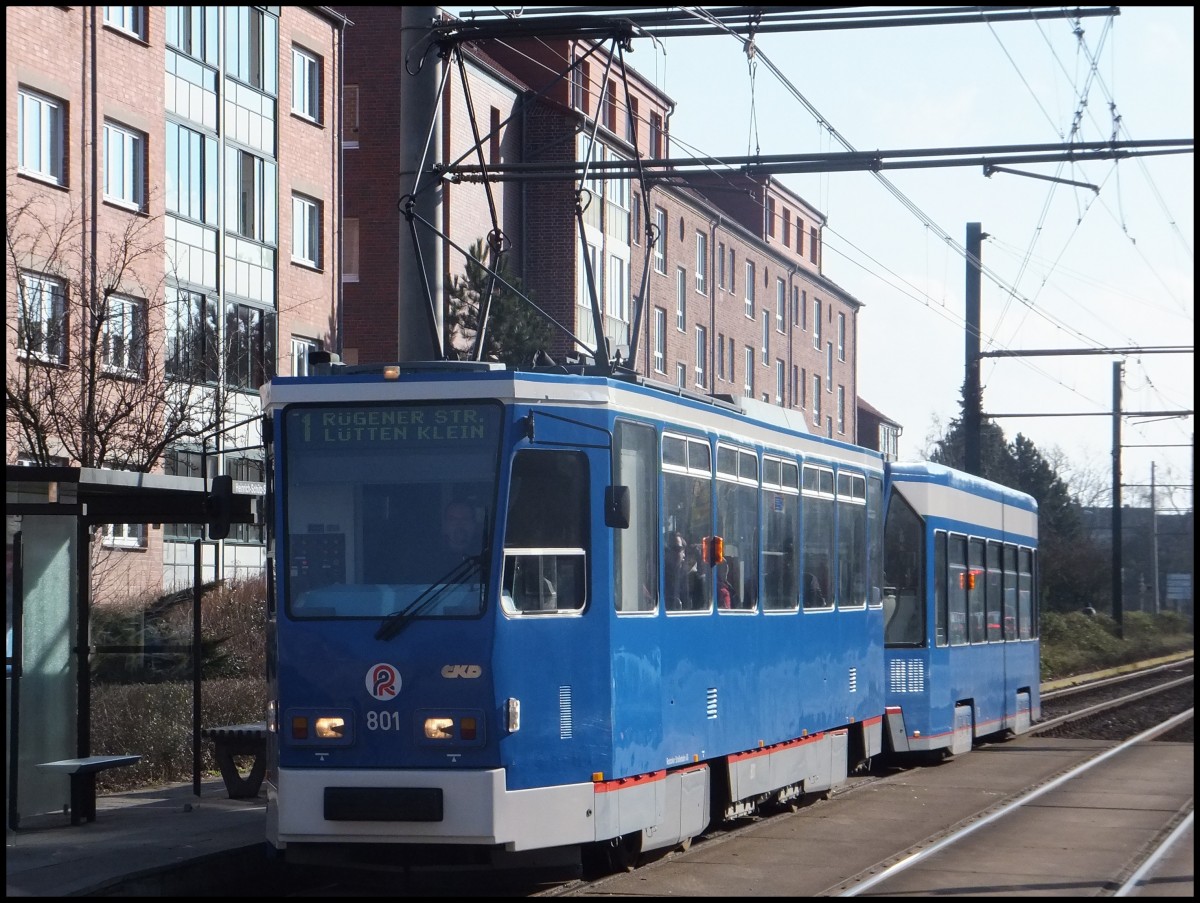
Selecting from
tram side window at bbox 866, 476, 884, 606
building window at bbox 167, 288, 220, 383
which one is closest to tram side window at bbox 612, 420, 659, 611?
tram side window at bbox 866, 476, 884, 606

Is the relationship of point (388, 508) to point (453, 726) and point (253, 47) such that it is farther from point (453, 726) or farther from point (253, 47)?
point (253, 47)

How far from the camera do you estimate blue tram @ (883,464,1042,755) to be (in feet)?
63.3

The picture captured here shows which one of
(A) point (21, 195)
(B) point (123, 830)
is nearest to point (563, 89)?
(A) point (21, 195)

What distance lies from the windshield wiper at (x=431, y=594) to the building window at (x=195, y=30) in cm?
2399

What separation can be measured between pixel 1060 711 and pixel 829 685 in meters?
15.2

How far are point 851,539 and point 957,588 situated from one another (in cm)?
480

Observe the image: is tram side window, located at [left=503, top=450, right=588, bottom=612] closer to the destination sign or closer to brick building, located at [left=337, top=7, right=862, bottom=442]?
the destination sign

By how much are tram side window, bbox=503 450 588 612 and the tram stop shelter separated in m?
2.83

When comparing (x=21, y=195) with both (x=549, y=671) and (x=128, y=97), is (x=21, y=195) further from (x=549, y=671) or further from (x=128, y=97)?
(x=549, y=671)

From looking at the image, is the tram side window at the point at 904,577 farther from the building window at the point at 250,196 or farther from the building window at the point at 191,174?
the building window at the point at 250,196

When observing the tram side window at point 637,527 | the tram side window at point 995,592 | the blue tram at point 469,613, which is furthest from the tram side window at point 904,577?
the tram side window at point 637,527

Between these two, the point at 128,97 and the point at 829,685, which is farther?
the point at 128,97

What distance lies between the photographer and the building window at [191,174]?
32250mm

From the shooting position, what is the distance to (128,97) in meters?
30.6
